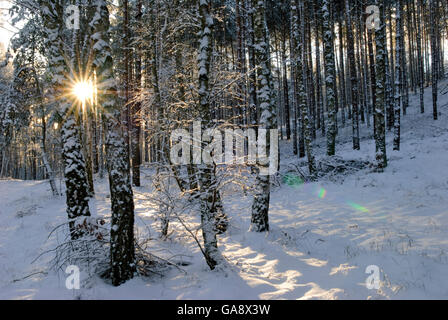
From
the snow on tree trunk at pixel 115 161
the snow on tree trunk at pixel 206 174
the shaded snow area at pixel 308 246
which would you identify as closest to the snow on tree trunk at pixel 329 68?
the shaded snow area at pixel 308 246

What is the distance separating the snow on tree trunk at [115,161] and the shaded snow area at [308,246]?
1.25 feet

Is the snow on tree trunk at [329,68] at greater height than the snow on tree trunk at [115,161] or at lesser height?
greater

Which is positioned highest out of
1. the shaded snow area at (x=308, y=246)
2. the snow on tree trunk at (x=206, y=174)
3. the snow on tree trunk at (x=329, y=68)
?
the snow on tree trunk at (x=329, y=68)

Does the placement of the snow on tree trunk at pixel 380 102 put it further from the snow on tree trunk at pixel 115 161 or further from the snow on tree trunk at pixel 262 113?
the snow on tree trunk at pixel 115 161

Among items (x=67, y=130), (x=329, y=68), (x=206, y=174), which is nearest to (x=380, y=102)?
(x=329, y=68)

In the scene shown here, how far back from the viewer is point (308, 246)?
6379mm

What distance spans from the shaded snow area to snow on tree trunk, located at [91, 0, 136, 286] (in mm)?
382

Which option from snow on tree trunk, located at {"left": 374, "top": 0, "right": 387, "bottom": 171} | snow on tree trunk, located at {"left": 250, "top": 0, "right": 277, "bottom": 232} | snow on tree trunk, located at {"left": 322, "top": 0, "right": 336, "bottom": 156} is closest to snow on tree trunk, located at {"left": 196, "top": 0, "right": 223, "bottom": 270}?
snow on tree trunk, located at {"left": 250, "top": 0, "right": 277, "bottom": 232}

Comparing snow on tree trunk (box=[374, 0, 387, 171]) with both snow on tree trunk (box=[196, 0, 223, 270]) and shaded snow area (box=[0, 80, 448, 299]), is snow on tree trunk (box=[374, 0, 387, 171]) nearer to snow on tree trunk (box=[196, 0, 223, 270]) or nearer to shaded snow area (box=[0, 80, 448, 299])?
shaded snow area (box=[0, 80, 448, 299])

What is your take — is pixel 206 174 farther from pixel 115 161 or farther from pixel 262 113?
pixel 262 113

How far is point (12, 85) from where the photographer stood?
551 inches

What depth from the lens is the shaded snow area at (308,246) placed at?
13.7ft

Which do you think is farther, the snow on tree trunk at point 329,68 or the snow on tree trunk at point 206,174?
the snow on tree trunk at point 329,68
